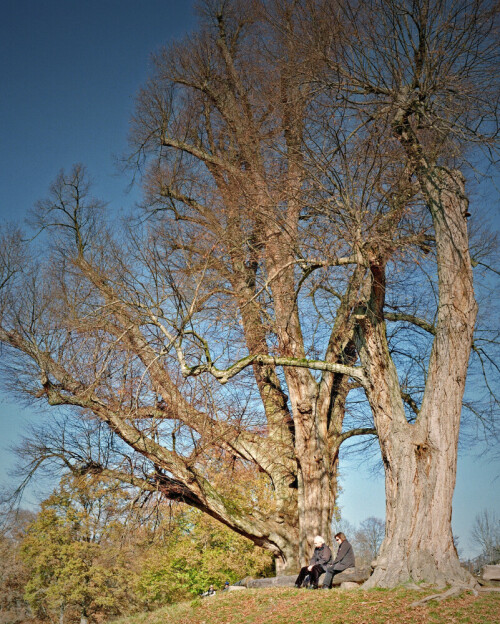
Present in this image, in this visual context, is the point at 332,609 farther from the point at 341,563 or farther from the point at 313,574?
the point at 313,574

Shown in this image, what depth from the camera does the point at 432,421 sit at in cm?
846

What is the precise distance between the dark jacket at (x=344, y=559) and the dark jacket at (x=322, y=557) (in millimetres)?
175

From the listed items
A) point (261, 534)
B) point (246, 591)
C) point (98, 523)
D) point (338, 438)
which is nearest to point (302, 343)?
point (338, 438)

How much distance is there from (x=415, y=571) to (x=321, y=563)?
7.85ft

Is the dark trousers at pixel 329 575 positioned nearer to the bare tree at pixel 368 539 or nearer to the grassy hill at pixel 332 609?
the grassy hill at pixel 332 609

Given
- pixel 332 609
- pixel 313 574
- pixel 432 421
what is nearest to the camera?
pixel 332 609

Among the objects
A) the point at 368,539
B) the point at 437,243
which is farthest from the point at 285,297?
the point at 368,539

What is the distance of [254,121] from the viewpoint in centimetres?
1410

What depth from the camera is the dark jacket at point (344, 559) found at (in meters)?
9.34

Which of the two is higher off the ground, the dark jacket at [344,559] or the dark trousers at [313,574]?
the dark jacket at [344,559]

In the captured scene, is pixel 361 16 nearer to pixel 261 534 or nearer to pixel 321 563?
pixel 321 563

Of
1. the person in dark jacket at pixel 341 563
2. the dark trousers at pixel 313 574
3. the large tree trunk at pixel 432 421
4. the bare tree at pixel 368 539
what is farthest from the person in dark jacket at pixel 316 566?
the bare tree at pixel 368 539

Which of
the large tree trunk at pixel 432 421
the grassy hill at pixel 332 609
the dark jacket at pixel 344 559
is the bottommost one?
the grassy hill at pixel 332 609

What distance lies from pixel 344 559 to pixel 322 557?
460 millimetres
